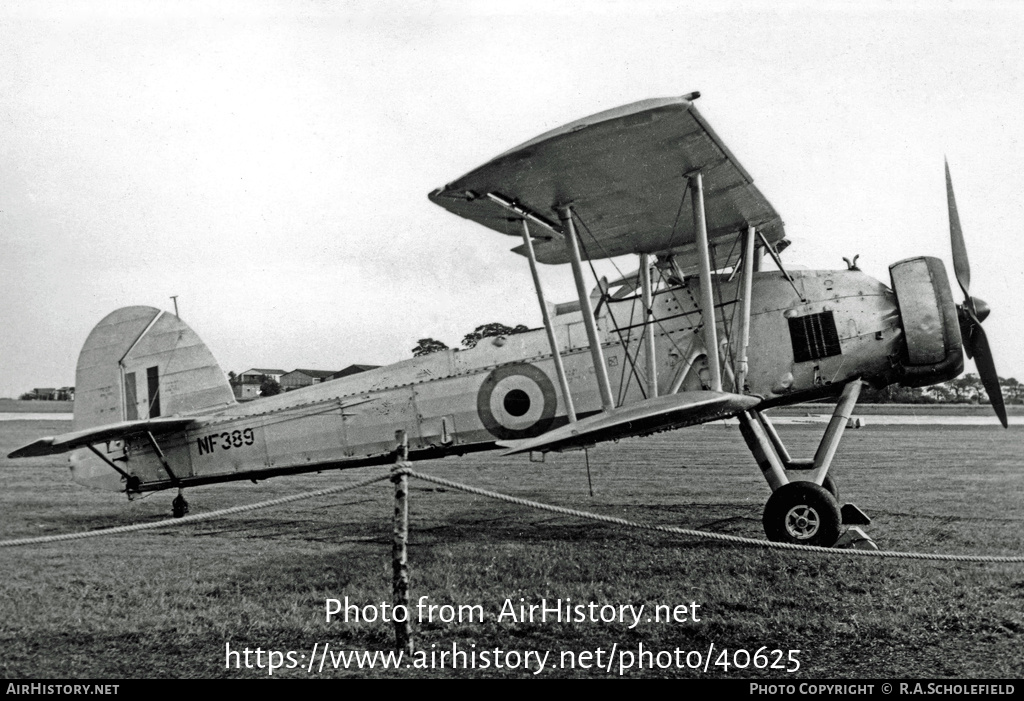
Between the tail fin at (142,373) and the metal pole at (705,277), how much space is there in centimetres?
561

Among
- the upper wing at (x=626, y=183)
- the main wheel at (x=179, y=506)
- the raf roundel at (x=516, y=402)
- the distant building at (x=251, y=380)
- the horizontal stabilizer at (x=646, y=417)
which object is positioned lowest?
the main wheel at (x=179, y=506)

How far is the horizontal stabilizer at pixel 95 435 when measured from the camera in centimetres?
645

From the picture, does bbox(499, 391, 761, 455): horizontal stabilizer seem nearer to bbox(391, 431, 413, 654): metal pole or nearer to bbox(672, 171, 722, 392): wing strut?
bbox(672, 171, 722, 392): wing strut

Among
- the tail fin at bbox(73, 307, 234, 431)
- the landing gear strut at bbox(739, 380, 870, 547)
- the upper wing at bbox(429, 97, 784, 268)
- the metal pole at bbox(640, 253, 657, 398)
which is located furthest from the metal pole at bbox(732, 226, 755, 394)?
the tail fin at bbox(73, 307, 234, 431)

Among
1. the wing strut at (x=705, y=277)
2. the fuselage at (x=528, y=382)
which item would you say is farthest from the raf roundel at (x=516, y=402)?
the wing strut at (x=705, y=277)

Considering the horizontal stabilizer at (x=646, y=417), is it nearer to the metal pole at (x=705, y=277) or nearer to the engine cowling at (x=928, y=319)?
the metal pole at (x=705, y=277)

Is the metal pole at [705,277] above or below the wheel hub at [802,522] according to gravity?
above

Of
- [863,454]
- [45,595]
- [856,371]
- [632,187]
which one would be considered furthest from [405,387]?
[863,454]

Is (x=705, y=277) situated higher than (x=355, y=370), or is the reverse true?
(x=355, y=370)

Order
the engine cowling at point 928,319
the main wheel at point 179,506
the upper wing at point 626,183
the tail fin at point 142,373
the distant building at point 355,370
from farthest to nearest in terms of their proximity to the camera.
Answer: the distant building at point 355,370 → the tail fin at point 142,373 → the main wheel at point 179,506 → the engine cowling at point 928,319 → the upper wing at point 626,183

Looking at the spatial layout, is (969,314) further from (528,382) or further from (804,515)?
(528,382)

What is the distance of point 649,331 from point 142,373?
573cm

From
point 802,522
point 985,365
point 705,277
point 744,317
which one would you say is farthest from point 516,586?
point 985,365

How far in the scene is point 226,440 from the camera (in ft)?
25.8
